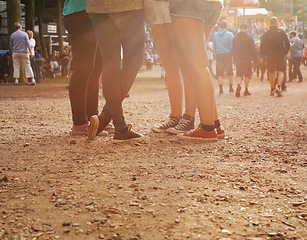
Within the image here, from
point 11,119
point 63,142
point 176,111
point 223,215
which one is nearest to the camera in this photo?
point 223,215

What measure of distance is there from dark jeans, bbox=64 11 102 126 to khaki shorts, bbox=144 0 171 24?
599 millimetres

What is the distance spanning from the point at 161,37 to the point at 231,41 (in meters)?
8.36

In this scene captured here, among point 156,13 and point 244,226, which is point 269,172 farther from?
point 156,13

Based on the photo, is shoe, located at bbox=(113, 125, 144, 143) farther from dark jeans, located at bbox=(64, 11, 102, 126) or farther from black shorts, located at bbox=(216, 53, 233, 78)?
black shorts, located at bbox=(216, 53, 233, 78)

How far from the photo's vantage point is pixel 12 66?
17891 mm

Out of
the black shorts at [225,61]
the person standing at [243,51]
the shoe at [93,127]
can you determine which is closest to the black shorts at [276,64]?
the person standing at [243,51]

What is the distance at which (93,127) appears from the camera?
4520 millimetres

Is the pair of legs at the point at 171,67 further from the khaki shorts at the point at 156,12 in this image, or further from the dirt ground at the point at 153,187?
the dirt ground at the point at 153,187

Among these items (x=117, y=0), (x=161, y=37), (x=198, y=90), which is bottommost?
(x=198, y=90)

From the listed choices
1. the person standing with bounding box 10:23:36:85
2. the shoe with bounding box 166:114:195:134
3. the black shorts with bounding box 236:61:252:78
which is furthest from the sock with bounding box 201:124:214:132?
the person standing with bounding box 10:23:36:85

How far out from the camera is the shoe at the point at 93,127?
4469 mm

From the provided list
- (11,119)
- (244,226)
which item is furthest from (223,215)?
(11,119)

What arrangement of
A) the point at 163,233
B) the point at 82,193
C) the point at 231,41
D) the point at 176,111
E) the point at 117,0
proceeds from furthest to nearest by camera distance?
1. the point at 231,41
2. the point at 176,111
3. the point at 117,0
4. the point at 82,193
5. the point at 163,233

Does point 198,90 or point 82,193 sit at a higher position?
point 198,90
